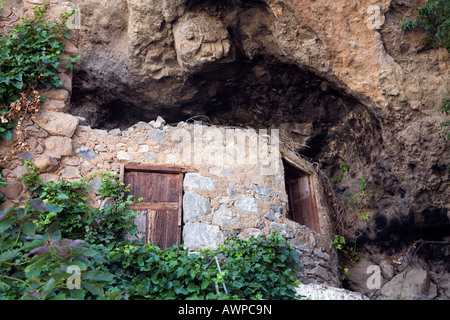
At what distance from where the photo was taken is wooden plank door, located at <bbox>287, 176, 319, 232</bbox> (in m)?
5.82

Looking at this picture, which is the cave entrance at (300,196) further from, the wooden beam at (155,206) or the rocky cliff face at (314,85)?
the wooden beam at (155,206)

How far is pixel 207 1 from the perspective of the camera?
541 centimetres

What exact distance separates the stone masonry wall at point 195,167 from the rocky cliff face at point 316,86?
960 mm

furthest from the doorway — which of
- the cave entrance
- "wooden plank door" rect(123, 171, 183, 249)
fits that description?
the cave entrance

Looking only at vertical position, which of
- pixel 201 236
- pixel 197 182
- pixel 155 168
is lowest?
pixel 201 236

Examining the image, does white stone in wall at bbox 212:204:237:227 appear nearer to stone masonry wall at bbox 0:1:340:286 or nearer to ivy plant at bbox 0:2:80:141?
stone masonry wall at bbox 0:1:340:286

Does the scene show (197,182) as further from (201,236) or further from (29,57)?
(29,57)

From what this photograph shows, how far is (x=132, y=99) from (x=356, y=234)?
3.98 meters

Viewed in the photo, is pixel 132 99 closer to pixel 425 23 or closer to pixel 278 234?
pixel 278 234

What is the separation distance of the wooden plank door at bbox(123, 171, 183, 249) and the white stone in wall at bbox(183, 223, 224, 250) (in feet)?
0.36

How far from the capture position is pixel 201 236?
177 inches

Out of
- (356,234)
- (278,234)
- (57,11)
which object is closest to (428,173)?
(356,234)

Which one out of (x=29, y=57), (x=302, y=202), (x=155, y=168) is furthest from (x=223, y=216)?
(x=29, y=57)

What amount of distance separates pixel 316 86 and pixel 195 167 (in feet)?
7.39
